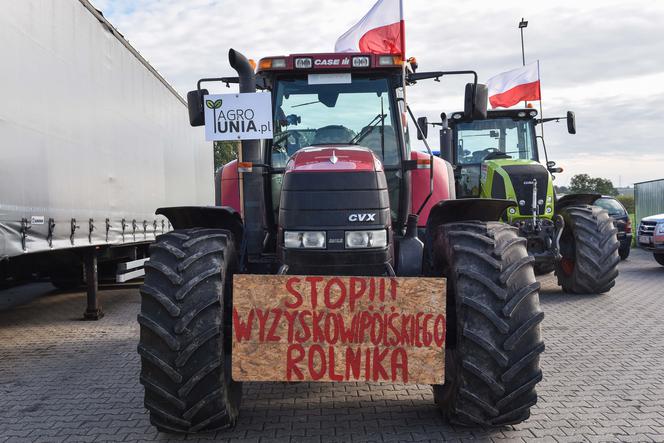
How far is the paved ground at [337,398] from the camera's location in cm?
406

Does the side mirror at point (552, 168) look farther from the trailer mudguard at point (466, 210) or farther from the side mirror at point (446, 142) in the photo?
the trailer mudguard at point (466, 210)

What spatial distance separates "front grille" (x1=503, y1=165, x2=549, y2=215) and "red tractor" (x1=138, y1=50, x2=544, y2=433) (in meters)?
5.19

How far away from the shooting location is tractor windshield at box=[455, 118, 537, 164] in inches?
445

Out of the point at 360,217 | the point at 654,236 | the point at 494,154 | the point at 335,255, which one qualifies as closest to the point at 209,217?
the point at 335,255

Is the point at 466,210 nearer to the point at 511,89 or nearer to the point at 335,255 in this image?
the point at 335,255

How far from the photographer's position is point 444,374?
3756mm

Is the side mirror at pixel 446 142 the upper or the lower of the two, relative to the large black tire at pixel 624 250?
upper

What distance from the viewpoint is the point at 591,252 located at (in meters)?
9.35

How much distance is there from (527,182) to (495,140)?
1.72 m

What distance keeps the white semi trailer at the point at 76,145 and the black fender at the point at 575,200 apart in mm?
6874

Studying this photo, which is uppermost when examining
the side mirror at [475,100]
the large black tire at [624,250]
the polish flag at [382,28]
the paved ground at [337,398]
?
the polish flag at [382,28]

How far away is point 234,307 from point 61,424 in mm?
1700

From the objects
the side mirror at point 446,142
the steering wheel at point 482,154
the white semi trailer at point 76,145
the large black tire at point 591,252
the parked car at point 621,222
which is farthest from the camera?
the parked car at point 621,222

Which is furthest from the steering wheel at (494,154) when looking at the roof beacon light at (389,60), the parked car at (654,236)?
the roof beacon light at (389,60)
